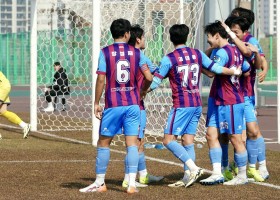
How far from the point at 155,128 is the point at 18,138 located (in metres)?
2.61

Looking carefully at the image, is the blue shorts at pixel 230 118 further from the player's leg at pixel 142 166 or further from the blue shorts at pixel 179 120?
the player's leg at pixel 142 166

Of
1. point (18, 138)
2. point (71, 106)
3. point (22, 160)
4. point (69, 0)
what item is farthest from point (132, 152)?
point (71, 106)

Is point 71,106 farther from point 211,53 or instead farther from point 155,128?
point 211,53

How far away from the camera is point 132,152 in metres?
10.7

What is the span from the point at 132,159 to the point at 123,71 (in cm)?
93

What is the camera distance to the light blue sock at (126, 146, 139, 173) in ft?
34.9

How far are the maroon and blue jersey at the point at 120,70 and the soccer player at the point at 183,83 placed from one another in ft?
A: 1.29

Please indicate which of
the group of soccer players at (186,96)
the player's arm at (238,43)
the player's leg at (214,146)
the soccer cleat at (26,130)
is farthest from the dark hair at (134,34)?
the soccer cleat at (26,130)

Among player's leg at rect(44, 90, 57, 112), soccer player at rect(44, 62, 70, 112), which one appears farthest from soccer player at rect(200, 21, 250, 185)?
player's leg at rect(44, 90, 57, 112)

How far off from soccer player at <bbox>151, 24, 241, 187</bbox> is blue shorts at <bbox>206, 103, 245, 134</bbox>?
11.9 inches

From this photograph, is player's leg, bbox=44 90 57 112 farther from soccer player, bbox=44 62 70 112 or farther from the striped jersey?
the striped jersey

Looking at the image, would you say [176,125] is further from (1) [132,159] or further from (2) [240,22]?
(2) [240,22]

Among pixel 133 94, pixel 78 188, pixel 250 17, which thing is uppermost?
pixel 250 17

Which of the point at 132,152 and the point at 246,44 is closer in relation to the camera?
the point at 132,152
